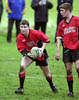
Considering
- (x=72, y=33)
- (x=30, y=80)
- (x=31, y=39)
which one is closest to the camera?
(x=72, y=33)

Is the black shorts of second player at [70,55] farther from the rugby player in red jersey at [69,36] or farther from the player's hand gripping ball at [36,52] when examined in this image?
the player's hand gripping ball at [36,52]

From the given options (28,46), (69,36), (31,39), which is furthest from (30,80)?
(69,36)

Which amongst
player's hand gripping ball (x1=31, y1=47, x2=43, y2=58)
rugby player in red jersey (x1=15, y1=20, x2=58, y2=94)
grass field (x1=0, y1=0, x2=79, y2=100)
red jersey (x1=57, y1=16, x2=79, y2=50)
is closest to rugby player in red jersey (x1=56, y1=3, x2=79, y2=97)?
red jersey (x1=57, y1=16, x2=79, y2=50)

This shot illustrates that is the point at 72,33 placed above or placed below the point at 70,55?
above

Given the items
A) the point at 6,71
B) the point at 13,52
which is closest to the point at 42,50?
the point at 6,71

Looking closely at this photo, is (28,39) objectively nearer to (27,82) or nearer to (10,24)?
(27,82)

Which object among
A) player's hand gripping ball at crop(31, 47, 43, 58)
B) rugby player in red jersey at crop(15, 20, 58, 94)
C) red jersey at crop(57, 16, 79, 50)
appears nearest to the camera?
red jersey at crop(57, 16, 79, 50)

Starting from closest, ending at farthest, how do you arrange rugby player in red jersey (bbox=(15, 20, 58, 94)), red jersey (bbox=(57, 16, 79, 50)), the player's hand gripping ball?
red jersey (bbox=(57, 16, 79, 50)) < the player's hand gripping ball < rugby player in red jersey (bbox=(15, 20, 58, 94))

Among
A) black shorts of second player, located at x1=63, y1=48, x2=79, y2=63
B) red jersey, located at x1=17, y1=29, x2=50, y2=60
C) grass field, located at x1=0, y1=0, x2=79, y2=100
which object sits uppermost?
red jersey, located at x1=17, y1=29, x2=50, y2=60

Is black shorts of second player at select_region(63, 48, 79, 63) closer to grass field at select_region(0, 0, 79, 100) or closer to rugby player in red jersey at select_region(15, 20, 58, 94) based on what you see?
rugby player in red jersey at select_region(15, 20, 58, 94)

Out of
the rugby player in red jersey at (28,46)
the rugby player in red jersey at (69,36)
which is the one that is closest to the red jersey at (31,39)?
the rugby player in red jersey at (28,46)

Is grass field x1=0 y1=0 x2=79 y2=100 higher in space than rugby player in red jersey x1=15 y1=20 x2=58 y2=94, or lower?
lower

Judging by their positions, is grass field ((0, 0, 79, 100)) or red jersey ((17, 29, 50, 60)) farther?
red jersey ((17, 29, 50, 60))

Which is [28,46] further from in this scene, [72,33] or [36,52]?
[72,33]
